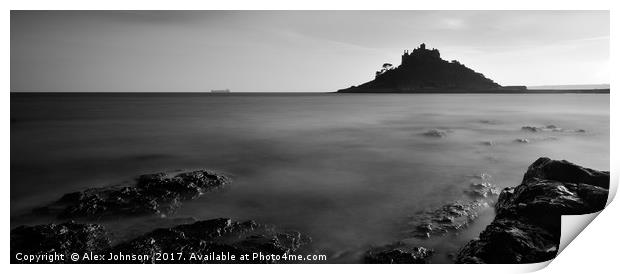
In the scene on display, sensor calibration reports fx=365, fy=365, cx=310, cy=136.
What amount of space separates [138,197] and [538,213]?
3505mm

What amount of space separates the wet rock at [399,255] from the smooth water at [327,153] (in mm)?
118

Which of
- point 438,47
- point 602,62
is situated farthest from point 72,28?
point 602,62

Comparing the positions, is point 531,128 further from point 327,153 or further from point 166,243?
point 166,243

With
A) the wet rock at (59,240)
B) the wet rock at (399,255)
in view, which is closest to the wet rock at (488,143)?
the wet rock at (399,255)

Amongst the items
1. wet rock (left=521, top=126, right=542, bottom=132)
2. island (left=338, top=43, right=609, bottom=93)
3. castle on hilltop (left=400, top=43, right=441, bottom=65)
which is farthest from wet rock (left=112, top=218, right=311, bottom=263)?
wet rock (left=521, top=126, right=542, bottom=132)

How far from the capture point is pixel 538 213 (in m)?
2.87

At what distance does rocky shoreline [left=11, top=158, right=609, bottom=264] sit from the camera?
2.76 m

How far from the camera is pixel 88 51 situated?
4164 mm

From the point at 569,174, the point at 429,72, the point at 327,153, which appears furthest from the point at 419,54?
the point at 569,174

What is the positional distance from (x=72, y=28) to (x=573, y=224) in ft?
16.4

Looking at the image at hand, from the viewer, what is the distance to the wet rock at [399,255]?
280cm

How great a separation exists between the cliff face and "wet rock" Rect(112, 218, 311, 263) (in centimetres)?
252

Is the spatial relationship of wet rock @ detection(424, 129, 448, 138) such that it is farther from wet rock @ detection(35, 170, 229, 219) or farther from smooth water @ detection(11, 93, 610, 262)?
wet rock @ detection(35, 170, 229, 219)

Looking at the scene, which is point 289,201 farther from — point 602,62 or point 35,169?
point 602,62
